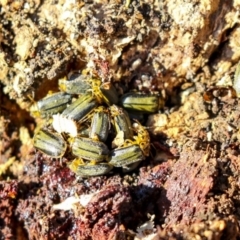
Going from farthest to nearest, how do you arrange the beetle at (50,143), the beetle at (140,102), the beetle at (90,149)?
the beetle at (140,102) < the beetle at (50,143) < the beetle at (90,149)

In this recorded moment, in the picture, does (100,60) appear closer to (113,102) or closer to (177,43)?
(113,102)

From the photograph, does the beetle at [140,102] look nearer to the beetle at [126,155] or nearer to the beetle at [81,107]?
the beetle at [81,107]

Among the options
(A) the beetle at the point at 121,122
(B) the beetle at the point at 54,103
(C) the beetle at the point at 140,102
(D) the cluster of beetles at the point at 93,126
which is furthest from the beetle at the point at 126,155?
(B) the beetle at the point at 54,103

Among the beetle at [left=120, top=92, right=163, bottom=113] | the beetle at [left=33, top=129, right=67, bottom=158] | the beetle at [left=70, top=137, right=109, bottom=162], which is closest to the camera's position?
the beetle at [left=70, top=137, right=109, bottom=162]

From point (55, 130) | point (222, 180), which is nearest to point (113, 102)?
point (55, 130)

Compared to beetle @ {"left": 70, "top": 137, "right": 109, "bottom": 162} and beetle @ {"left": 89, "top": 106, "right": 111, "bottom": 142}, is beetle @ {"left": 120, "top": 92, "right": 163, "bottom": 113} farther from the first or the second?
beetle @ {"left": 70, "top": 137, "right": 109, "bottom": 162}

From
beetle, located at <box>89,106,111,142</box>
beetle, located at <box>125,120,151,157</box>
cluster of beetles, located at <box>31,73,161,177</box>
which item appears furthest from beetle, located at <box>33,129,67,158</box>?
beetle, located at <box>125,120,151,157</box>

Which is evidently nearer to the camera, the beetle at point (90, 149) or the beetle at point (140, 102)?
the beetle at point (90, 149)
